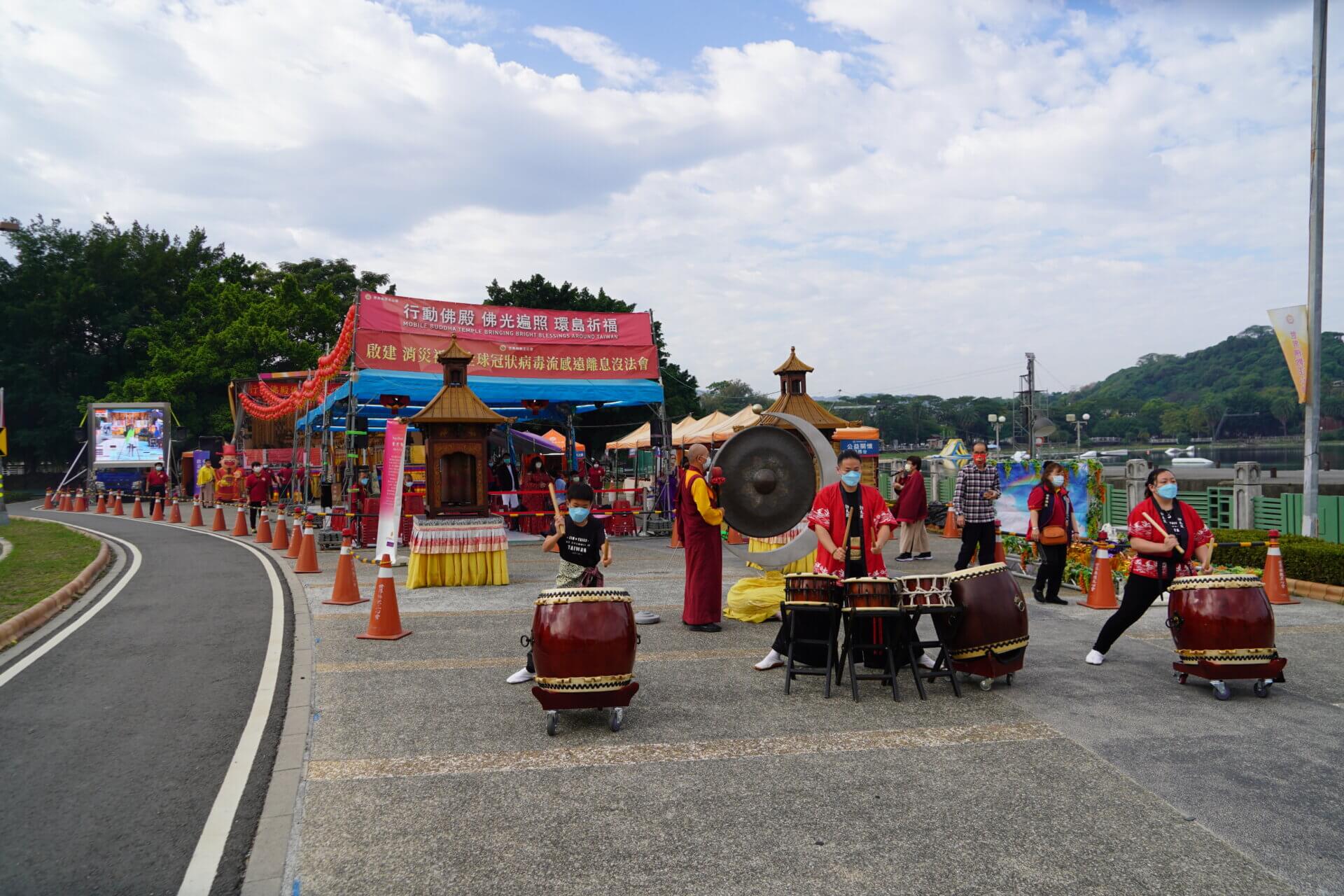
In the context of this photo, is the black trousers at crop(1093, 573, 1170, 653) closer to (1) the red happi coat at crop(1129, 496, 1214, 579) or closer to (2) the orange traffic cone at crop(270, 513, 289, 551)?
(1) the red happi coat at crop(1129, 496, 1214, 579)

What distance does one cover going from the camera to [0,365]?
4762 centimetres

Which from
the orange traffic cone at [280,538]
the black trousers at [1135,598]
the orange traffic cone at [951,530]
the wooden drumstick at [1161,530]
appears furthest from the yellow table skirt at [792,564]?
the orange traffic cone at [280,538]

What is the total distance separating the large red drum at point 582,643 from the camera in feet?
18.0

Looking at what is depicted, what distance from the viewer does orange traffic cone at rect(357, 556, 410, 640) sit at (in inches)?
336

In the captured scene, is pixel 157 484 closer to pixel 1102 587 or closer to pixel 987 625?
pixel 1102 587

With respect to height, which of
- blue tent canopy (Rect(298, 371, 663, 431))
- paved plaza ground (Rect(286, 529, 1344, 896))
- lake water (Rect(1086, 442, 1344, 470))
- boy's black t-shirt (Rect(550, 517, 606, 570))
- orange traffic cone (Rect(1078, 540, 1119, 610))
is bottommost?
paved plaza ground (Rect(286, 529, 1344, 896))

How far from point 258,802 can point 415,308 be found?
601 inches

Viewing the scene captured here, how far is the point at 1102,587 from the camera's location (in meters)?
10.1

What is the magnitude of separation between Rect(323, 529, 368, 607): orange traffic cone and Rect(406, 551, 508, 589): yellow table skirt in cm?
125

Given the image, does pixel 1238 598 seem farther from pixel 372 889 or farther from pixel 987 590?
pixel 372 889

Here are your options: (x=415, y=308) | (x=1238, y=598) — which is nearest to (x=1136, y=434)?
(x=415, y=308)

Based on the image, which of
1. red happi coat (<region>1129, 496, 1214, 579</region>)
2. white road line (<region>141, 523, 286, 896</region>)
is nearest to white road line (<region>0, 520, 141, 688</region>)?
white road line (<region>141, 523, 286, 896</region>)

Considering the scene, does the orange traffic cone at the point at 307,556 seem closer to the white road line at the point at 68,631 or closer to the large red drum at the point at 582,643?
the white road line at the point at 68,631

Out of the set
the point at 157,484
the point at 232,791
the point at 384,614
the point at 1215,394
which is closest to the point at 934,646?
the point at 232,791
